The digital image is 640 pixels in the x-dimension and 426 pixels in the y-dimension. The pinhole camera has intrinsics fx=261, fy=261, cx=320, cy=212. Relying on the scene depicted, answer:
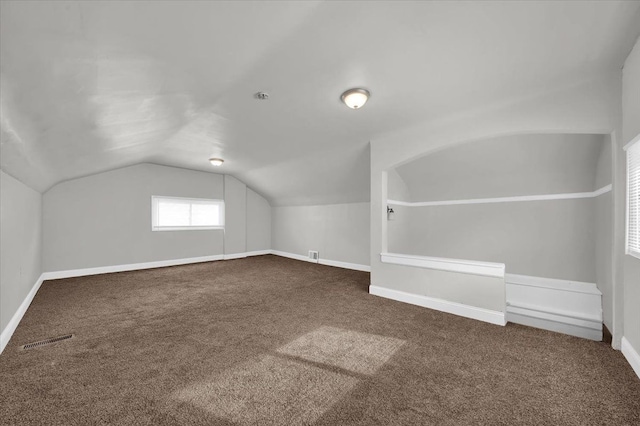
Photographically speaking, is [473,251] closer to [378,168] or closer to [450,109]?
[378,168]

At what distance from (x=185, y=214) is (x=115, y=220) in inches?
59.2

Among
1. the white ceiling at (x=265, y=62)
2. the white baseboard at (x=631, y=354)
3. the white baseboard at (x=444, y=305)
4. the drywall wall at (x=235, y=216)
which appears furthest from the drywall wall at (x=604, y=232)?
the drywall wall at (x=235, y=216)

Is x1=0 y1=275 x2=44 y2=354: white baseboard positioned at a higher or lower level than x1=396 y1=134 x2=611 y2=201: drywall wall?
lower

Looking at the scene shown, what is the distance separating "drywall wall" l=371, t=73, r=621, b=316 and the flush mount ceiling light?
1.22m

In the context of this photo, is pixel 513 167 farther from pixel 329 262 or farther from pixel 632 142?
pixel 329 262

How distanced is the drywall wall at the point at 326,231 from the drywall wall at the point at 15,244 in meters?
5.28

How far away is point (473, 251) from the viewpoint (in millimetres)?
4930

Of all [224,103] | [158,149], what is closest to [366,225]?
[224,103]

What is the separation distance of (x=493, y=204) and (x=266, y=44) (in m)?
4.62

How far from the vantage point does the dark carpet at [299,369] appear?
1577 mm

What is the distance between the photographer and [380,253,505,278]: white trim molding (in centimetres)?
306

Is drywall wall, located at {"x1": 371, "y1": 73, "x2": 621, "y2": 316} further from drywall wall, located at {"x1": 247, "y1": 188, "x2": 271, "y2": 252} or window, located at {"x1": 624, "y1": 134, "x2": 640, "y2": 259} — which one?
drywall wall, located at {"x1": 247, "y1": 188, "x2": 271, "y2": 252}

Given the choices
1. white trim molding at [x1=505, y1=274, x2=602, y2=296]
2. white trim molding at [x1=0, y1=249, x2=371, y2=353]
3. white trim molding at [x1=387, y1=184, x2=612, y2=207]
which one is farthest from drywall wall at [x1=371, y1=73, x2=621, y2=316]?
white trim molding at [x1=0, y1=249, x2=371, y2=353]

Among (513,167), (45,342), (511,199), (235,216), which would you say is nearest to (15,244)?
(45,342)
